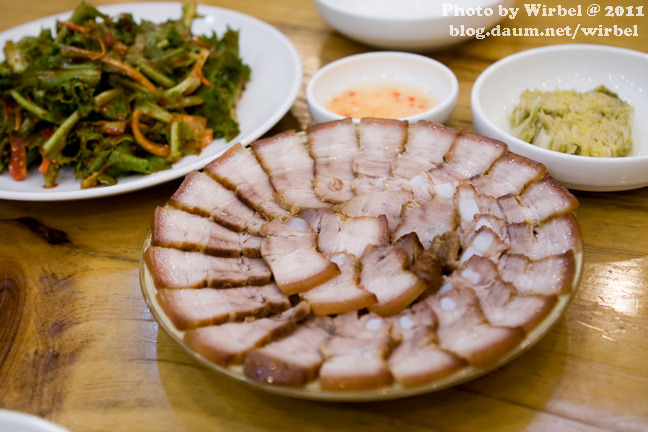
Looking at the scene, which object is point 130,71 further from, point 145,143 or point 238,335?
point 238,335

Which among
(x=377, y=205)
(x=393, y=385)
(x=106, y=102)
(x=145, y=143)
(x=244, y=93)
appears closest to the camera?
(x=393, y=385)

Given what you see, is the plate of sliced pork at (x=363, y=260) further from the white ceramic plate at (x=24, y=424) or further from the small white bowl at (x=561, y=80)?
the white ceramic plate at (x=24, y=424)

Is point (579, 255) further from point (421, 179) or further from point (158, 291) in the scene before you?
point (158, 291)

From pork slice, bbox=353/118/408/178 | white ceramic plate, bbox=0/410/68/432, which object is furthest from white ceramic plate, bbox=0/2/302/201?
white ceramic plate, bbox=0/410/68/432

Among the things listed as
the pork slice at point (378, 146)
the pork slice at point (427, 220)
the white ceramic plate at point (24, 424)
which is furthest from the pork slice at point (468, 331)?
the white ceramic plate at point (24, 424)

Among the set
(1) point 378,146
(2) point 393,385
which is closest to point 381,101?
(1) point 378,146

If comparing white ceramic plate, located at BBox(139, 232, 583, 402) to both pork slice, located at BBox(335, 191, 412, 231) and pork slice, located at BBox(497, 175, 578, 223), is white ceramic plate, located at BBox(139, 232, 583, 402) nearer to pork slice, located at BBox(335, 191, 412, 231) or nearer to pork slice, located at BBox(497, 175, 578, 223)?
pork slice, located at BBox(497, 175, 578, 223)
